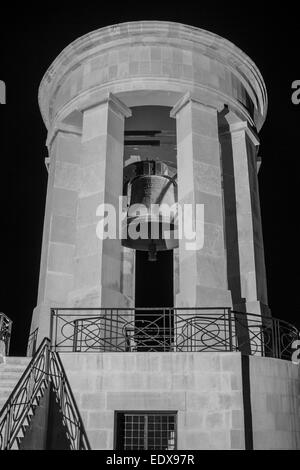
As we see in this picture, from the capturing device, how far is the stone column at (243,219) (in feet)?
66.1

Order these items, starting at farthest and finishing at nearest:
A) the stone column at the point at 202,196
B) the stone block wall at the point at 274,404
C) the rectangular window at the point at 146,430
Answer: the stone column at the point at 202,196 → the stone block wall at the point at 274,404 → the rectangular window at the point at 146,430

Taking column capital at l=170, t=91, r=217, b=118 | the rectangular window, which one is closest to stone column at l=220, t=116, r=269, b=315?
column capital at l=170, t=91, r=217, b=118

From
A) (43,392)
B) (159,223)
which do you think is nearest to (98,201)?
(159,223)

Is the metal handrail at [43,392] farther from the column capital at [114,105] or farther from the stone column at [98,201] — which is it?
the column capital at [114,105]

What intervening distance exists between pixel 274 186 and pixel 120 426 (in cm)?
2438

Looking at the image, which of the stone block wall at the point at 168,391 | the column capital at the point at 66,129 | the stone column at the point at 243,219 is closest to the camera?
the stone block wall at the point at 168,391

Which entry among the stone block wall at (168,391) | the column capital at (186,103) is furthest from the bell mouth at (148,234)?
the stone block wall at (168,391)

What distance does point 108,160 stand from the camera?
19734 millimetres

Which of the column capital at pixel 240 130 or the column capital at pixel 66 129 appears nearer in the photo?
the column capital at pixel 240 130

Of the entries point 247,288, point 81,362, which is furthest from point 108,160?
point 81,362

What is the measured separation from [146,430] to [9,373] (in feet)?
11.7
